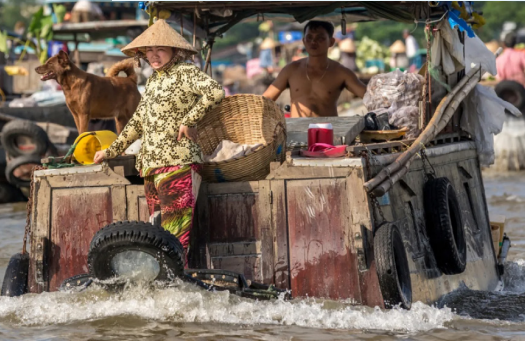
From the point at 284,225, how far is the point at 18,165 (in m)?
9.87

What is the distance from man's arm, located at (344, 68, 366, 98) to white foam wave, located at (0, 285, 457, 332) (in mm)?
3167

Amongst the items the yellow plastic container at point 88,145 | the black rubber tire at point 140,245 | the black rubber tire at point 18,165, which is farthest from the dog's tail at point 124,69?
the black rubber tire at point 18,165

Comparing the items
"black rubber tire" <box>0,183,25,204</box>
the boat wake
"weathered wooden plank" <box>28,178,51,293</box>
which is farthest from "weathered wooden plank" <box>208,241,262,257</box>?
"black rubber tire" <box>0,183,25,204</box>

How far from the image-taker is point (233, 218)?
19.4ft

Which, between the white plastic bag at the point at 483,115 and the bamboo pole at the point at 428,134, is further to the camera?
the white plastic bag at the point at 483,115

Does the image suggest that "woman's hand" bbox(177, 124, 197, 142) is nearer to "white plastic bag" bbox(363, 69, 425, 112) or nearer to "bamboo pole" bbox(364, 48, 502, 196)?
"bamboo pole" bbox(364, 48, 502, 196)

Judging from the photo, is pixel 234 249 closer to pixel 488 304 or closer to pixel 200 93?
pixel 200 93

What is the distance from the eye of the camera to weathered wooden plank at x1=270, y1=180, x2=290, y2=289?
5801 millimetres

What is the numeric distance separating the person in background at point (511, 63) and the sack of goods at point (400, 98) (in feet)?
41.8

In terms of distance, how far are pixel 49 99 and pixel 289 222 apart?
12.7 meters

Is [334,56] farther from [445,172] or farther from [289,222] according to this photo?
[289,222]

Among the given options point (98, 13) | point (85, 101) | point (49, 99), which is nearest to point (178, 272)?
point (85, 101)

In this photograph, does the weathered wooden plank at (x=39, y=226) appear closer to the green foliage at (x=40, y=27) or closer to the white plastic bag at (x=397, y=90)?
the white plastic bag at (x=397, y=90)

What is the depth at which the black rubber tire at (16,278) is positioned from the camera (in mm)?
5965
